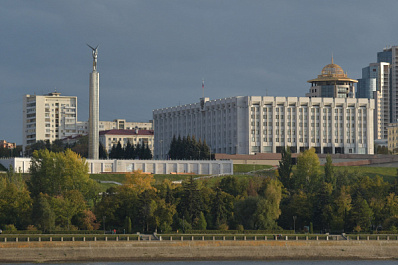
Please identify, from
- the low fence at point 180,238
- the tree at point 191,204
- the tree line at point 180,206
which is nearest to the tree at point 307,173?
the tree line at point 180,206

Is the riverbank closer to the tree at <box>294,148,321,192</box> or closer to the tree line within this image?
the tree line

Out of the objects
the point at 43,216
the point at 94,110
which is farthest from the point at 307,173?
the point at 43,216

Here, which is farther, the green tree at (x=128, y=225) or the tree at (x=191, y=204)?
the tree at (x=191, y=204)

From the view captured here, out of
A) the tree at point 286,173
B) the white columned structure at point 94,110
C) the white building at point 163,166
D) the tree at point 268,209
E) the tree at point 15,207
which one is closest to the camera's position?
the tree at point 15,207

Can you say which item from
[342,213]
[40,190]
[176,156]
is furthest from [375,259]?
[176,156]

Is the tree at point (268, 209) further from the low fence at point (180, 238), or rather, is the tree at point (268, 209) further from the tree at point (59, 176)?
the tree at point (59, 176)

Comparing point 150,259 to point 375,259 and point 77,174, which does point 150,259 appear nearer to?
point 375,259

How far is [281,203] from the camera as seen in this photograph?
120 m

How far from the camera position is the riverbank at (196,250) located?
92.1 meters

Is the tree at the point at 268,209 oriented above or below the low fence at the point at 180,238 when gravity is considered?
above

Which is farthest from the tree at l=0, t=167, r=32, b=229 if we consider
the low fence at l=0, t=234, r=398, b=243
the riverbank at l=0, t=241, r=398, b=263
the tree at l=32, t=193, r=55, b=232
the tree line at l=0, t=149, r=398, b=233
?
the riverbank at l=0, t=241, r=398, b=263

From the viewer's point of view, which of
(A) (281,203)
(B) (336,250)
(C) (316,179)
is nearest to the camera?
(B) (336,250)

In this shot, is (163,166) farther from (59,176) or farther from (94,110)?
(59,176)

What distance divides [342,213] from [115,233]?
30.7 meters
